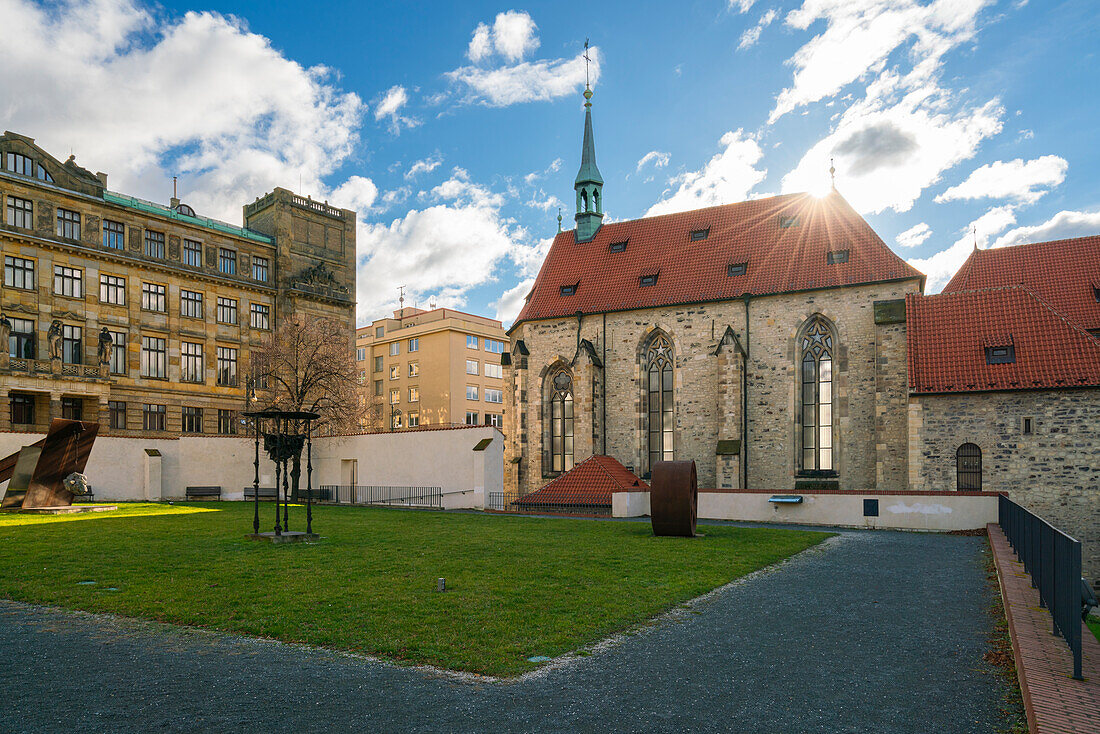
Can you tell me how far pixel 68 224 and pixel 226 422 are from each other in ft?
43.9

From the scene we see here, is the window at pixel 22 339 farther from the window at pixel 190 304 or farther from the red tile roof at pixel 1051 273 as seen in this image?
the red tile roof at pixel 1051 273

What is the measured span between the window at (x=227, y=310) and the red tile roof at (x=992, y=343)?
36964 millimetres

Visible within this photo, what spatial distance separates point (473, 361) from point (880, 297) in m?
46.5

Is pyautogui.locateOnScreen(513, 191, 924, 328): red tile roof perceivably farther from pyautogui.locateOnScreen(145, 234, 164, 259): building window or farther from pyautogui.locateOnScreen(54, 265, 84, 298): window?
pyautogui.locateOnScreen(54, 265, 84, 298): window

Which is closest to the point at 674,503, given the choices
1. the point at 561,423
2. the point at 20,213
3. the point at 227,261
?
the point at 561,423

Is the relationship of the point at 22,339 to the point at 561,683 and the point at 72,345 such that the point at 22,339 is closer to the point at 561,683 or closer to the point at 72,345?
the point at 72,345

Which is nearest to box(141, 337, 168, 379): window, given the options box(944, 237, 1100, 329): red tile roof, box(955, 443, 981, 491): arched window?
box(955, 443, 981, 491): arched window

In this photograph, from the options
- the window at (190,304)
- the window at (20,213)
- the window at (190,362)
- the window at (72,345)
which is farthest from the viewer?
the window at (190,304)

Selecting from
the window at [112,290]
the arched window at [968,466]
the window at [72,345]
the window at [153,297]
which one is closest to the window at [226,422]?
the window at [153,297]

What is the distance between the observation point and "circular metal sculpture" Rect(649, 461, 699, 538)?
17.0 m

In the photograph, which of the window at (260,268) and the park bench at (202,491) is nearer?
the park bench at (202,491)

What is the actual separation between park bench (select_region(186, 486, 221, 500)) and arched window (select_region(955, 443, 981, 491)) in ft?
104

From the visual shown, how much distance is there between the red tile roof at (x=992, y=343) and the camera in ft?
77.4

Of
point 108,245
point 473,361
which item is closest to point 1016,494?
point 108,245
